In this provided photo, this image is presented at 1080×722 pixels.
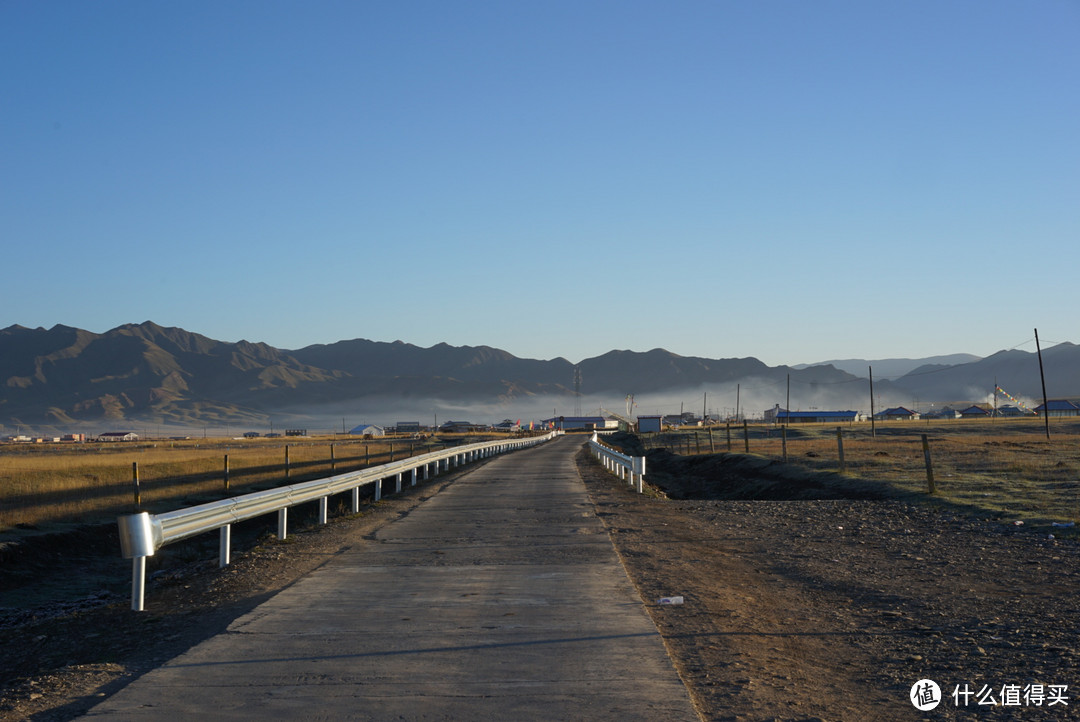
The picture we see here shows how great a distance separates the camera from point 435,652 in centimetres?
662

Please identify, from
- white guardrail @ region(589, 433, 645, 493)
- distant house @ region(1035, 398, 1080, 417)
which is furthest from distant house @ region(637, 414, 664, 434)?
white guardrail @ region(589, 433, 645, 493)

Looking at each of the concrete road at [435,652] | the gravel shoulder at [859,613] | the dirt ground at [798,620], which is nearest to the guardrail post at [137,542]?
the dirt ground at [798,620]

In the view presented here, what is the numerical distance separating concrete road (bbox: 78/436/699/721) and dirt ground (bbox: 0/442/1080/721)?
0.41 meters

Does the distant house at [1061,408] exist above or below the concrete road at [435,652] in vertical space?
below

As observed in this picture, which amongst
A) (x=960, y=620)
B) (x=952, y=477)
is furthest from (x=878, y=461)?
(x=960, y=620)

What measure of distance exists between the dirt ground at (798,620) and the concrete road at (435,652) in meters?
0.41

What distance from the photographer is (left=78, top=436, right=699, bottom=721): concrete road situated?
5.38 metres

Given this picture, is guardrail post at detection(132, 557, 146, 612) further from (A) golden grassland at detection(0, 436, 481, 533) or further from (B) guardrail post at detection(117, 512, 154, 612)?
(A) golden grassland at detection(0, 436, 481, 533)

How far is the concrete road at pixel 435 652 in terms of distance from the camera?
212 inches

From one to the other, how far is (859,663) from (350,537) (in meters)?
9.17

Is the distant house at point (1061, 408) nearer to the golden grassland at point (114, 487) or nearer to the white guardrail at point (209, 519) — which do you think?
the golden grassland at point (114, 487)

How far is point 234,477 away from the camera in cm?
3450

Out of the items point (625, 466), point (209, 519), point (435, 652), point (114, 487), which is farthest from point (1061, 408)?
point (435, 652)

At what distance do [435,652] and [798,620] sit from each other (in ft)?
11.5
